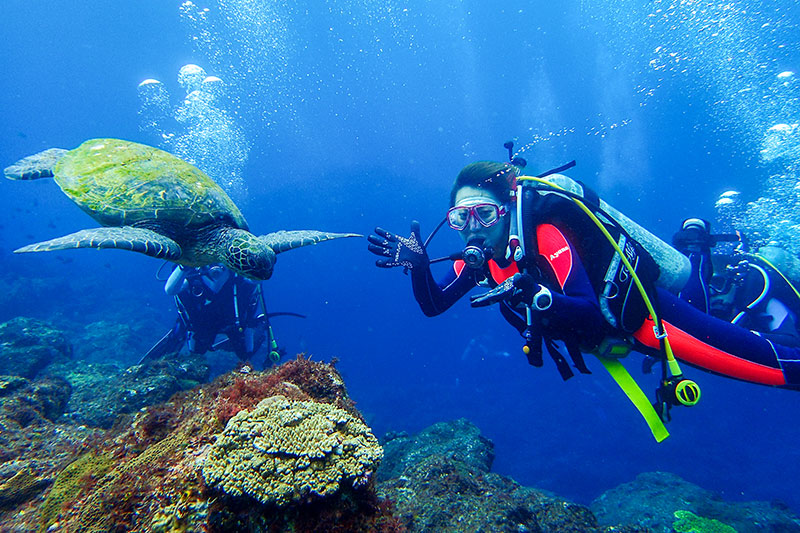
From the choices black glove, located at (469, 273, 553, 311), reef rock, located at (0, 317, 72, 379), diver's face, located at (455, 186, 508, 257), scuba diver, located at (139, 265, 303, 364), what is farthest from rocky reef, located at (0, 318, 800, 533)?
reef rock, located at (0, 317, 72, 379)

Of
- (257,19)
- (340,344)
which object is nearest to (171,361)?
(340,344)

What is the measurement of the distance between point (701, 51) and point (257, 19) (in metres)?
43.6

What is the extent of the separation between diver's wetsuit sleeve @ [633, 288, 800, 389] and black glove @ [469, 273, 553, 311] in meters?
1.01

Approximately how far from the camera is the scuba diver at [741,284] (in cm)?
367

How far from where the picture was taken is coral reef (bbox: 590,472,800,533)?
17.9ft

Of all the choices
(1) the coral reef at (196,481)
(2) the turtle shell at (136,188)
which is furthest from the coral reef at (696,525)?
(2) the turtle shell at (136,188)

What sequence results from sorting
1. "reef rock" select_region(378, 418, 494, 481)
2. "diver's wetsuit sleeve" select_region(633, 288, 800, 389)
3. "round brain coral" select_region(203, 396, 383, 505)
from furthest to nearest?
"reef rock" select_region(378, 418, 494, 481) < "diver's wetsuit sleeve" select_region(633, 288, 800, 389) < "round brain coral" select_region(203, 396, 383, 505)

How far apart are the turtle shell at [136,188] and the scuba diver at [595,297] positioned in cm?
254

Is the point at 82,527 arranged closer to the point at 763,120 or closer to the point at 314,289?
the point at 763,120

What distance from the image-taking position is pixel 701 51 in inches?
1088

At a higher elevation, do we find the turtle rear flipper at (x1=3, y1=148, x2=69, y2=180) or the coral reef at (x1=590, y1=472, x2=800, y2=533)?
the turtle rear flipper at (x1=3, y1=148, x2=69, y2=180)

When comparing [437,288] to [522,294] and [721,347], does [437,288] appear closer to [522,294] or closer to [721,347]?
[522,294]

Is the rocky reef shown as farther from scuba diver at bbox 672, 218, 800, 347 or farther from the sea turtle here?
scuba diver at bbox 672, 218, 800, 347

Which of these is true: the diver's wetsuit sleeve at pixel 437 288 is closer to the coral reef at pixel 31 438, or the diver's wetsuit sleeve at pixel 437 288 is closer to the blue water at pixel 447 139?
the coral reef at pixel 31 438
